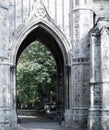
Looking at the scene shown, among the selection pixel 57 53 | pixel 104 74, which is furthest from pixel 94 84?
pixel 57 53

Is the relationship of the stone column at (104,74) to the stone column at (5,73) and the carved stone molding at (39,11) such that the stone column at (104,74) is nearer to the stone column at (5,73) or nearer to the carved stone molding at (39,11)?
the carved stone molding at (39,11)

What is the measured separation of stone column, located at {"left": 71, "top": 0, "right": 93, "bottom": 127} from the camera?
22.2m

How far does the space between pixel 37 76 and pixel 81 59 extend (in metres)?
13.4

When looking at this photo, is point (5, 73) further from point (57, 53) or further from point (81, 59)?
point (57, 53)

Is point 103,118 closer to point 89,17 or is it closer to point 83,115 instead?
point 83,115

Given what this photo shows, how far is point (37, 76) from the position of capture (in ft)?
117

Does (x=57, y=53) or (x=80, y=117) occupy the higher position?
(x=57, y=53)

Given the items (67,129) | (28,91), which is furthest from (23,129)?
(28,91)

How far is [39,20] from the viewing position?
904 inches

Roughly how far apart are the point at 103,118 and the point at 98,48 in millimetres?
3247

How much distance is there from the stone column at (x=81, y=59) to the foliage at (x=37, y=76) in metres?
12.1

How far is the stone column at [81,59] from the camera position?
22.2 metres

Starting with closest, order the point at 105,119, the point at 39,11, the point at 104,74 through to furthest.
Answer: the point at 105,119, the point at 104,74, the point at 39,11

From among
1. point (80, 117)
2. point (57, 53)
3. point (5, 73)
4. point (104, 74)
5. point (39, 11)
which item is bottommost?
point (80, 117)
